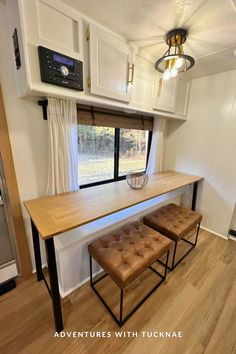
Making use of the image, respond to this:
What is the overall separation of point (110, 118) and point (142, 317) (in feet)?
6.13

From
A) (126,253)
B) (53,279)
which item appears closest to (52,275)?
(53,279)

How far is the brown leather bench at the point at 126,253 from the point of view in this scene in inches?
43.0

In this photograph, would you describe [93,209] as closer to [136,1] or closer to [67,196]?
[67,196]

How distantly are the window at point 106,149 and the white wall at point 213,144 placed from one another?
654mm

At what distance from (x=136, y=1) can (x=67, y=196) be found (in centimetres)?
148

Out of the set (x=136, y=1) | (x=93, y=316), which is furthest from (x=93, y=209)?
(x=136, y=1)

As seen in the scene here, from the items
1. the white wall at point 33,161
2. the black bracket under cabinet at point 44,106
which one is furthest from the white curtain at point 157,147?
the black bracket under cabinet at point 44,106

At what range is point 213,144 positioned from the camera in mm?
2168

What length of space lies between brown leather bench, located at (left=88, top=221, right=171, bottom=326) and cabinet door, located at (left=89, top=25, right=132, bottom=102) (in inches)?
48.8

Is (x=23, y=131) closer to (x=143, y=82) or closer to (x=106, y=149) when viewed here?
(x=106, y=149)

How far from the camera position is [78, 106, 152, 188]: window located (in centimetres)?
181

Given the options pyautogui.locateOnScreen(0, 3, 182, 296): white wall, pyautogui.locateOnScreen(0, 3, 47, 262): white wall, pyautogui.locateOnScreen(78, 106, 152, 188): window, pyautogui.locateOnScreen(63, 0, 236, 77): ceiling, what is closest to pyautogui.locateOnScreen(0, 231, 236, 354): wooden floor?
pyautogui.locateOnScreen(0, 3, 182, 296): white wall

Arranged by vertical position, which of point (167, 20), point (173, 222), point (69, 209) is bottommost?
point (173, 222)

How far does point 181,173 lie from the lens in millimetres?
2518
